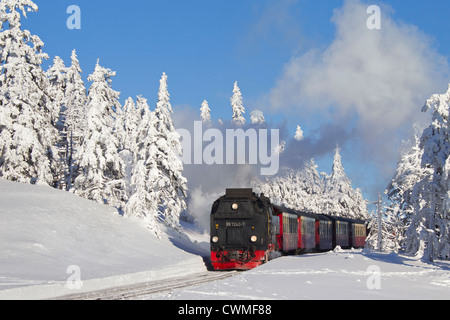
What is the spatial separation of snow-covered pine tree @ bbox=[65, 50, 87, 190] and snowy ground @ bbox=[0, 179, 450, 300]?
47.9ft

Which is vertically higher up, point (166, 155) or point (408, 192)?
point (166, 155)

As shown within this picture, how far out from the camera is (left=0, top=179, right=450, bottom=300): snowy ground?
46.2 feet

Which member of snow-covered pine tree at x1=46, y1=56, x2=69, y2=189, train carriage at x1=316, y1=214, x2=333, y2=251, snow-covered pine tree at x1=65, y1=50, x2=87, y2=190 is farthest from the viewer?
snow-covered pine tree at x1=46, y1=56, x2=69, y2=189

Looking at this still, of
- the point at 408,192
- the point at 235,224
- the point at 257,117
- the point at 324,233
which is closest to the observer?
the point at 235,224

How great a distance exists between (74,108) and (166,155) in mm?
16071

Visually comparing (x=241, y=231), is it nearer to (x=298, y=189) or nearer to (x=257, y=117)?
(x=298, y=189)

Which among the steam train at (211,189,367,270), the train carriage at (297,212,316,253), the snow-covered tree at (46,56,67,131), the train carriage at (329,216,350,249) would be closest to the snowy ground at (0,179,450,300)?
the steam train at (211,189,367,270)

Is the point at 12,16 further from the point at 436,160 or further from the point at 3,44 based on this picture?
the point at 436,160

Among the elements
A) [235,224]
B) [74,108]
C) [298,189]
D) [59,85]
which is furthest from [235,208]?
[298,189]

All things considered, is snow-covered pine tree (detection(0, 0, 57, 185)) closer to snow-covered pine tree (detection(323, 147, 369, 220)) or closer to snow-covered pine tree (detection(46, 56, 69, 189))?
snow-covered pine tree (detection(46, 56, 69, 189))

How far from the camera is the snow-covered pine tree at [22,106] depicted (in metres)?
36.0

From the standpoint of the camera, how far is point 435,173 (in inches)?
1164

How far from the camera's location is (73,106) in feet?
166

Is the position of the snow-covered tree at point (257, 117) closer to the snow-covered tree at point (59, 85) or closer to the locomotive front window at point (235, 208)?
the snow-covered tree at point (59, 85)
